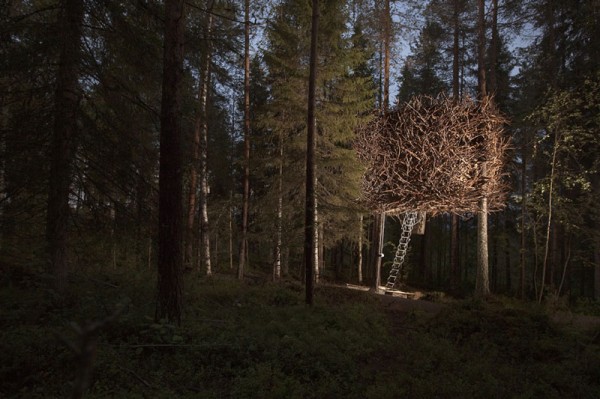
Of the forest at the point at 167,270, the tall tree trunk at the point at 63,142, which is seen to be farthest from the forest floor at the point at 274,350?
the tall tree trunk at the point at 63,142

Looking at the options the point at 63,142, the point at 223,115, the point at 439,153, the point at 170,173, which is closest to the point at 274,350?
the point at 170,173

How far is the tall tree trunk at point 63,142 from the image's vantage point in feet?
22.4

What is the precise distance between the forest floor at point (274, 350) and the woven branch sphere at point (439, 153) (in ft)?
12.1

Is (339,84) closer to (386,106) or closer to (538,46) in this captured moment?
(386,106)

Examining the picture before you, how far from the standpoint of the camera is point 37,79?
7125 mm

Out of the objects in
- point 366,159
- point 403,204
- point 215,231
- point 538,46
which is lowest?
point 215,231

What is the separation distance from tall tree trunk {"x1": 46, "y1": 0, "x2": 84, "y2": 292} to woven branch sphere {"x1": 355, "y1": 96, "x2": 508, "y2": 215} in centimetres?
877

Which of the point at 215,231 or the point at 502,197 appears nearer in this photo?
the point at 502,197

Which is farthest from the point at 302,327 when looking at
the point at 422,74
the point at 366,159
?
the point at 422,74

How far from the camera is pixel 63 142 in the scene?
693 centimetres

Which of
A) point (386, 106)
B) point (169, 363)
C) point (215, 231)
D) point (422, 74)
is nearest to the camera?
point (169, 363)

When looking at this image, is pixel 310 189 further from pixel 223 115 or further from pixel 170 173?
pixel 223 115

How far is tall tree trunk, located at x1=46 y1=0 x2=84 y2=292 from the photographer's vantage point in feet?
22.4

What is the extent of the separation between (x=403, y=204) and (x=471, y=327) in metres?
4.66
